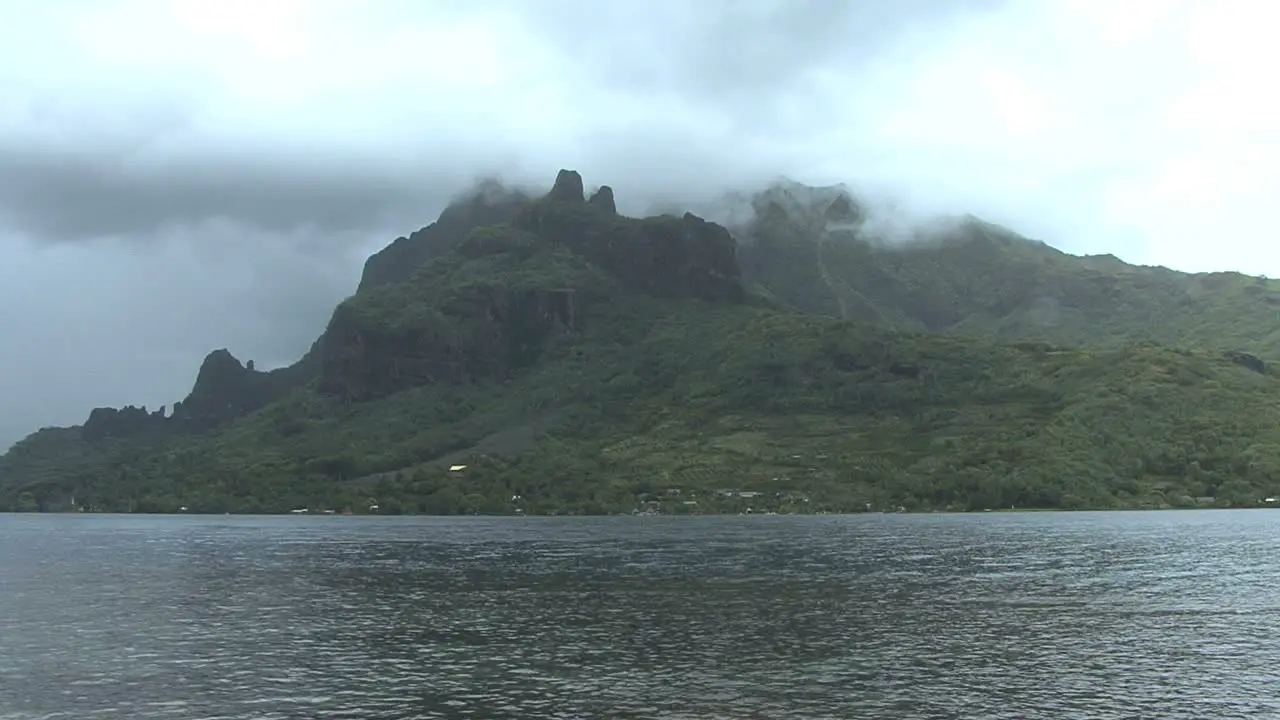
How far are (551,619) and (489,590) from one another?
31417mm

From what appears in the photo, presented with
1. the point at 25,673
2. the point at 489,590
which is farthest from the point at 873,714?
the point at 489,590

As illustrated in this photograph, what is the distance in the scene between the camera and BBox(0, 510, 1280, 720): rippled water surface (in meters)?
65.6

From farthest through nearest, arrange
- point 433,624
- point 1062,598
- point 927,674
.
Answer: point 1062,598 → point 433,624 → point 927,674

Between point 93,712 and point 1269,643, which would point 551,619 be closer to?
point 93,712

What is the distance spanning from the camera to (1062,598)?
117m

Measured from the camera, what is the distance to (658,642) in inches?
3497

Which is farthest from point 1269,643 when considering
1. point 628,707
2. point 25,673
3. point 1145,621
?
point 25,673

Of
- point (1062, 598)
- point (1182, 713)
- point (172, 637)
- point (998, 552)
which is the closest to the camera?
point (1182, 713)

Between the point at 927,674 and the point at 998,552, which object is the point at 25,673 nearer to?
the point at 927,674

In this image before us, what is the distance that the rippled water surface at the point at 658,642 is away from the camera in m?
65.6

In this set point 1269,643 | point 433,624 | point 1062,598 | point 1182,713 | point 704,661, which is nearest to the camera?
point 1182,713

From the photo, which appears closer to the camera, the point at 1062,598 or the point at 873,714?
the point at 873,714

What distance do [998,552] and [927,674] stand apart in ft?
396

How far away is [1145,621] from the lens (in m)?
98.2
